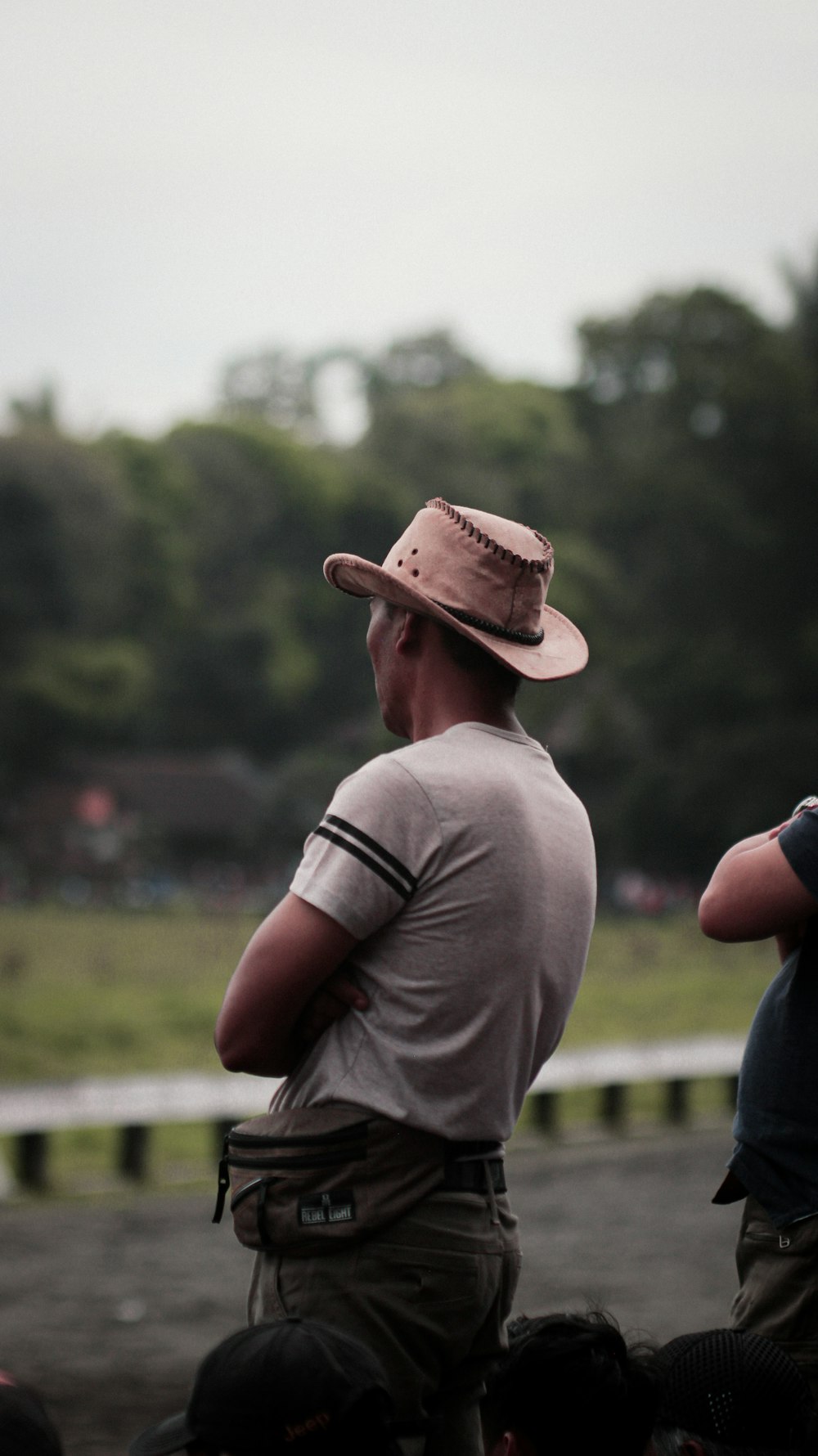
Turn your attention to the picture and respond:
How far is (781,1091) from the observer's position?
2859 millimetres

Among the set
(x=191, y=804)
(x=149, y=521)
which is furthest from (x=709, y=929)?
(x=149, y=521)

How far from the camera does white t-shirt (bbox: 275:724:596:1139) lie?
2422 mm

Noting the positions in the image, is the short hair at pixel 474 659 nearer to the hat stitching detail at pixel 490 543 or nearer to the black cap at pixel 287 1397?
the hat stitching detail at pixel 490 543

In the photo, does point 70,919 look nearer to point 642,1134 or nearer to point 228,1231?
point 642,1134

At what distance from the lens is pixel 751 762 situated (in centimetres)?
4203

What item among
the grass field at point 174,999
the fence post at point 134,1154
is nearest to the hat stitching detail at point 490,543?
the fence post at point 134,1154

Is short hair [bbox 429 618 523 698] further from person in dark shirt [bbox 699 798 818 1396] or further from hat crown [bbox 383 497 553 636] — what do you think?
person in dark shirt [bbox 699 798 818 1396]

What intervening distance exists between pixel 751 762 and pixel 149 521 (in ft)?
91.6

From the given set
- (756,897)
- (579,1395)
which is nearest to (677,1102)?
(756,897)

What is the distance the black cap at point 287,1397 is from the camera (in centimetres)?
211

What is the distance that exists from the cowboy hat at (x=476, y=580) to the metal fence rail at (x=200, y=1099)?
692cm

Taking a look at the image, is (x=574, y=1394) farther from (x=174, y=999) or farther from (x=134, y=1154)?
(x=174, y=999)

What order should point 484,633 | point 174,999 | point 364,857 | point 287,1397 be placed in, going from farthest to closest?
point 174,999, point 484,633, point 364,857, point 287,1397

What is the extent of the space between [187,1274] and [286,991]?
6.43 metres
